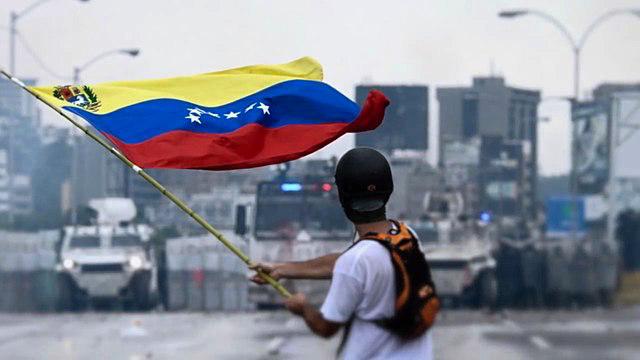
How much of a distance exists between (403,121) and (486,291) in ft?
18.1

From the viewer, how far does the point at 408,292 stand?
205 inches

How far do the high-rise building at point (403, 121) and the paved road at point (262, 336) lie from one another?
476cm

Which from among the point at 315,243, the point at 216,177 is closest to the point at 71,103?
the point at 315,243

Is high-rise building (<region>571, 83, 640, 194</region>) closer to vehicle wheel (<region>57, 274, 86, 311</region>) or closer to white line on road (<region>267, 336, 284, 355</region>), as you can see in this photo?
vehicle wheel (<region>57, 274, 86, 311</region>)

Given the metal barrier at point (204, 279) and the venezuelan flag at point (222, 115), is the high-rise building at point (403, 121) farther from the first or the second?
the venezuelan flag at point (222, 115)

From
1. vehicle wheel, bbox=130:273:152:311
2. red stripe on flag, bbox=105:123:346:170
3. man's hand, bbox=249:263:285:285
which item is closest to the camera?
man's hand, bbox=249:263:285:285

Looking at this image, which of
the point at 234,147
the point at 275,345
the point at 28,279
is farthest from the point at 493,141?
the point at 234,147

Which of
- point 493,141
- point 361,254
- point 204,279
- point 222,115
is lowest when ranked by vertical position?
point 204,279

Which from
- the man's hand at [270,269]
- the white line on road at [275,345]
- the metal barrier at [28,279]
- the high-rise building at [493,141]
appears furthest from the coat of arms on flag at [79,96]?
the high-rise building at [493,141]

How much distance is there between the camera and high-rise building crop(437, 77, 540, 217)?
40.0m

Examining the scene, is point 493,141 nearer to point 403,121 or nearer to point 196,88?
point 403,121

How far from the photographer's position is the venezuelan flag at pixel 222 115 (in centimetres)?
655

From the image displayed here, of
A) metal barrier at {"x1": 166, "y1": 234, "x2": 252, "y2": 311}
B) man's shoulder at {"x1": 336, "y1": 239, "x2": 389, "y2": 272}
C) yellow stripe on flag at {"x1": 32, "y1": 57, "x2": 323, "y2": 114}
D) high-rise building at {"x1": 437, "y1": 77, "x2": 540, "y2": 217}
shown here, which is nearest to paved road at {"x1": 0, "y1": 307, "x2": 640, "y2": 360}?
metal barrier at {"x1": 166, "y1": 234, "x2": 252, "y2": 311}

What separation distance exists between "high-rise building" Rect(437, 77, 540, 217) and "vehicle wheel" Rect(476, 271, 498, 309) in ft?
17.9
